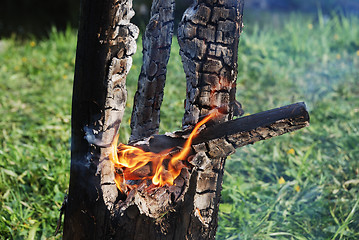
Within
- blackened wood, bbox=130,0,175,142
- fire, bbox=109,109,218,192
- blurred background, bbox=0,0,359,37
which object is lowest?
fire, bbox=109,109,218,192

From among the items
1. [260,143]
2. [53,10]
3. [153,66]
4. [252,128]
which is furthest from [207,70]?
[53,10]

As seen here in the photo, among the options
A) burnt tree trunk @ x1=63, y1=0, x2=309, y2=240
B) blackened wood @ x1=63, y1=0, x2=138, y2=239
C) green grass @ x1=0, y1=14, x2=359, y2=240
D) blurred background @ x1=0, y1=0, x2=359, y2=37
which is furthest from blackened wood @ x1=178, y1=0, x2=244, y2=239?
blurred background @ x1=0, y1=0, x2=359, y2=37

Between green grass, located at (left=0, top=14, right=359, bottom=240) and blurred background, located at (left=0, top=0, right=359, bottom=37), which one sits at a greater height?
blurred background, located at (left=0, top=0, right=359, bottom=37)

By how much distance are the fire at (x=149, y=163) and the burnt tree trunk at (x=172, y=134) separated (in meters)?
0.02

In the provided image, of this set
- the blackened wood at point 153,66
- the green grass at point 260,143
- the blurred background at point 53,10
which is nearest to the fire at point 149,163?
the blackened wood at point 153,66

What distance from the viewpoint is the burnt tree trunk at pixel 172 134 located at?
5.26 ft

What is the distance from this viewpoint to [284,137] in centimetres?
368

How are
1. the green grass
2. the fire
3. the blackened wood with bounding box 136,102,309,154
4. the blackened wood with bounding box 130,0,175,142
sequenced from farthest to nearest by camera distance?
the green grass, the blackened wood with bounding box 130,0,175,142, the fire, the blackened wood with bounding box 136,102,309,154

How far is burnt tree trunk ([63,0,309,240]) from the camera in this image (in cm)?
160

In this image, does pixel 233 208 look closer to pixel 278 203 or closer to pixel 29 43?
pixel 278 203

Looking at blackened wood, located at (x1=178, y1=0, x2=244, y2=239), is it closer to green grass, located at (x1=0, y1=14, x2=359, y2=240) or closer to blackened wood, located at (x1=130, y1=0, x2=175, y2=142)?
blackened wood, located at (x1=130, y1=0, x2=175, y2=142)

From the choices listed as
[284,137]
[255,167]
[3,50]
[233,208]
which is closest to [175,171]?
[233,208]

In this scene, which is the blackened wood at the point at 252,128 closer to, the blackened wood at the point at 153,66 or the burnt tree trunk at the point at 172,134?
the burnt tree trunk at the point at 172,134

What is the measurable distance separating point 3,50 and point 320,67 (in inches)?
164
